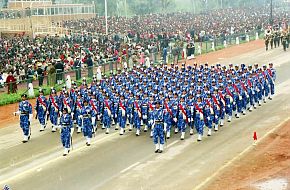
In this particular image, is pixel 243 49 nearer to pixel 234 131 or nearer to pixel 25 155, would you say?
pixel 234 131

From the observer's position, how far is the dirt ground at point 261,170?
14.7 metres

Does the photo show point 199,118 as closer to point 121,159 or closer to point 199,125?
point 199,125

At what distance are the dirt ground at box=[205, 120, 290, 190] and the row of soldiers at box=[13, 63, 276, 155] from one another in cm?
300

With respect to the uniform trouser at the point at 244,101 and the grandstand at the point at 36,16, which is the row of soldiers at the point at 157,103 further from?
the grandstand at the point at 36,16

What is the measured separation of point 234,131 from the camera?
21.5m

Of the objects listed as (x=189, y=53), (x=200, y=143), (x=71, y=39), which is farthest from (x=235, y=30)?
(x=200, y=143)

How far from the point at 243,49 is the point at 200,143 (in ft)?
104

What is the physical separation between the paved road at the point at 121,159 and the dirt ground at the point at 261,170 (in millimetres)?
521

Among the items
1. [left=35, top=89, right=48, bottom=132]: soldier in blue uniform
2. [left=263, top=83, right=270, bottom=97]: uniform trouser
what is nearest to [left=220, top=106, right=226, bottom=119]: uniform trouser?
[left=263, top=83, right=270, bottom=97]: uniform trouser

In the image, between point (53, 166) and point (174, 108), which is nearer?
point (53, 166)

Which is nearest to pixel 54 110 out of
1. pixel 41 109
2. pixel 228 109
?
pixel 41 109

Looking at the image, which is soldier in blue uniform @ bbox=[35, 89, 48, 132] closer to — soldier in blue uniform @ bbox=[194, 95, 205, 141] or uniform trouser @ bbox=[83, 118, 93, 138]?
uniform trouser @ bbox=[83, 118, 93, 138]

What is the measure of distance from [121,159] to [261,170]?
4685 mm

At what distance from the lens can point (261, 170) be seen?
52.5ft
